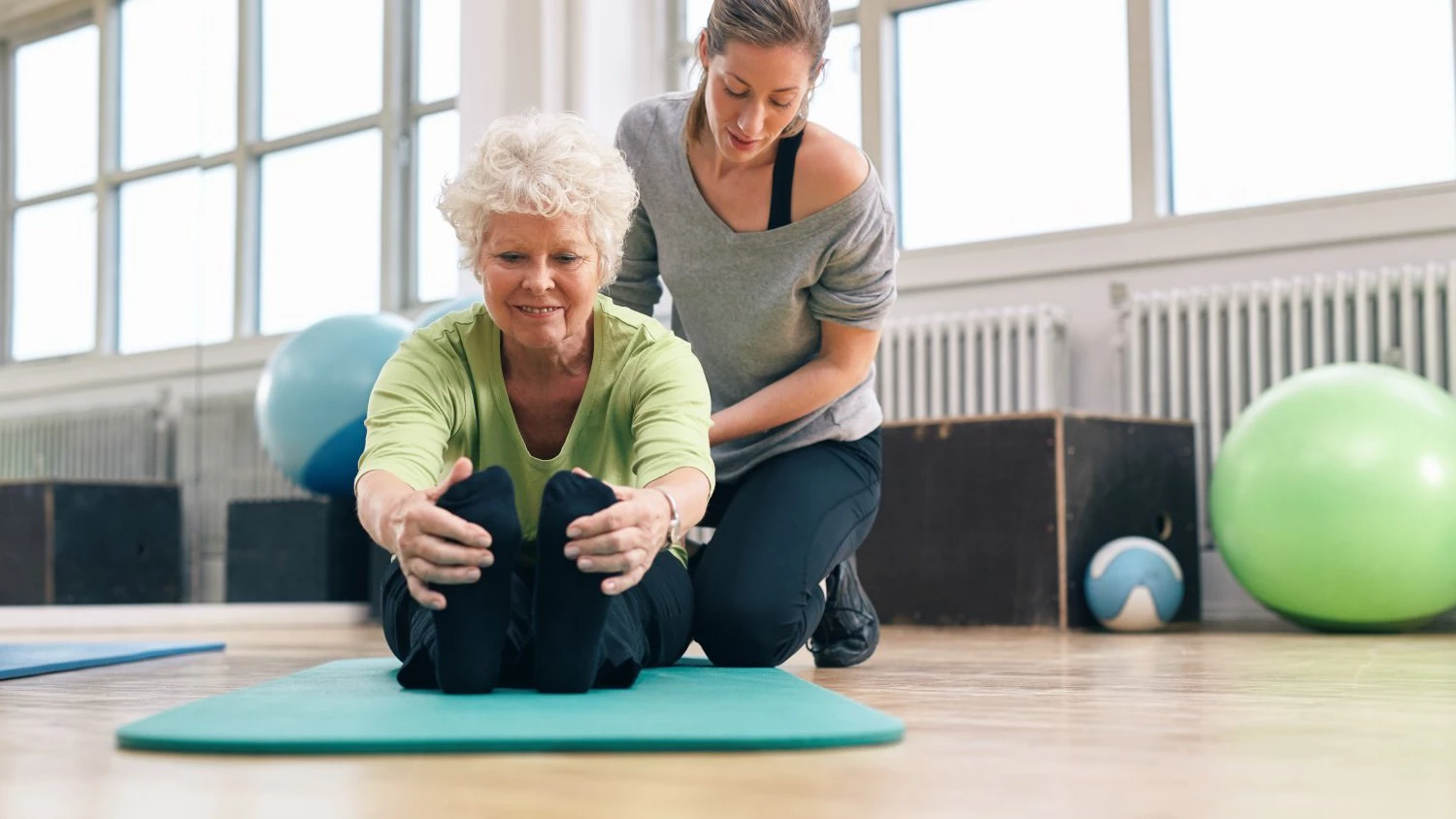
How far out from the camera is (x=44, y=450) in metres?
3.58

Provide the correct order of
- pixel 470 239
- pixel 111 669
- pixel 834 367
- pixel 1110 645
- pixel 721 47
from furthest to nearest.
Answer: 1. pixel 1110 645
2. pixel 111 669
3. pixel 834 367
4. pixel 721 47
5. pixel 470 239

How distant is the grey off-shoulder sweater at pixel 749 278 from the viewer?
76.8 inches

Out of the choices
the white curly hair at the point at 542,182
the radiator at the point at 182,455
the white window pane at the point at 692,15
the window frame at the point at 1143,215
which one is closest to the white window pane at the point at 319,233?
the radiator at the point at 182,455

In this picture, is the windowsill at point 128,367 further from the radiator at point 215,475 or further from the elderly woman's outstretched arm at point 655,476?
the elderly woman's outstretched arm at point 655,476

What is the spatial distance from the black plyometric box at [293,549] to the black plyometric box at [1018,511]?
1583 mm

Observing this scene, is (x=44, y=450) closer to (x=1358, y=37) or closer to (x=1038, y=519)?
(x=1038, y=519)

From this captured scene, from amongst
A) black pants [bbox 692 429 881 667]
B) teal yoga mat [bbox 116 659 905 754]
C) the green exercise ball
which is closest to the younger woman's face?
black pants [bbox 692 429 881 667]

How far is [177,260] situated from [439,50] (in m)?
1.51

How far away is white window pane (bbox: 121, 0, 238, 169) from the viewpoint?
3.93 m

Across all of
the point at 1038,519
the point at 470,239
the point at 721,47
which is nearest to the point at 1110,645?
the point at 1038,519

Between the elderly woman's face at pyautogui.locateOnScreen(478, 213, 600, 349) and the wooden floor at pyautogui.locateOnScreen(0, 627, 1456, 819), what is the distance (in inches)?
20.3

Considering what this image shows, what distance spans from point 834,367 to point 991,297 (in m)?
2.32

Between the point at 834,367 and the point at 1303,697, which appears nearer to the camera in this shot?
the point at 1303,697

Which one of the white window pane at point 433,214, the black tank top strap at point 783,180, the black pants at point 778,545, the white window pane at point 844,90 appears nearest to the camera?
the black pants at point 778,545
